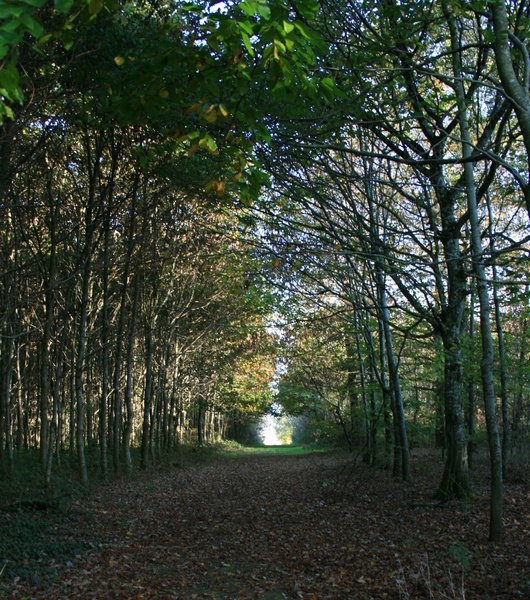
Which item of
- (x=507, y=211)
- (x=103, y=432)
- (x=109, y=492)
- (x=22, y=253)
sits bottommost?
(x=109, y=492)

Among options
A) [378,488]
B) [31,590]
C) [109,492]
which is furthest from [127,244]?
[31,590]

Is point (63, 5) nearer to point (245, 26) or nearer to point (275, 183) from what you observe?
point (245, 26)

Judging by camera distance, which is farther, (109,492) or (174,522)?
(109,492)

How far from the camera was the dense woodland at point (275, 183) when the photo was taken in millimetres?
4672

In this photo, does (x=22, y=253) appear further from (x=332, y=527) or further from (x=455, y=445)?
(x=455, y=445)

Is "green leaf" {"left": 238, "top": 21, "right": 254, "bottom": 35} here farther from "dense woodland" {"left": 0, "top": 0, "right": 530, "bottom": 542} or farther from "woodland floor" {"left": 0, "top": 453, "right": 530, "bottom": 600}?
"woodland floor" {"left": 0, "top": 453, "right": 530, "bottom": 600}

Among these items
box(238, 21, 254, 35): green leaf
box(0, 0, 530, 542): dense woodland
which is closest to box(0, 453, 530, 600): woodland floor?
box(0, 0, 530, 542): dense woodland

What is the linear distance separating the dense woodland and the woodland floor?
1154 millimetres

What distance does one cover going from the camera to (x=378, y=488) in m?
13.6

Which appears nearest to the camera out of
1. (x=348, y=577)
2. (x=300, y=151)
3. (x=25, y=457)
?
(x=348, y=577)

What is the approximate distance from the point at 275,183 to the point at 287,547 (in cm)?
723

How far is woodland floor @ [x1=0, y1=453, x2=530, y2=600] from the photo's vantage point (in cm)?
609

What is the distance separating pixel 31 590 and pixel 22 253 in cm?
1181

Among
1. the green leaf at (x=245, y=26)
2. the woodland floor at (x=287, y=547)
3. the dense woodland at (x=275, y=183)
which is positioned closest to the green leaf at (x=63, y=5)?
the dense woodland at (x=275, y=183)
